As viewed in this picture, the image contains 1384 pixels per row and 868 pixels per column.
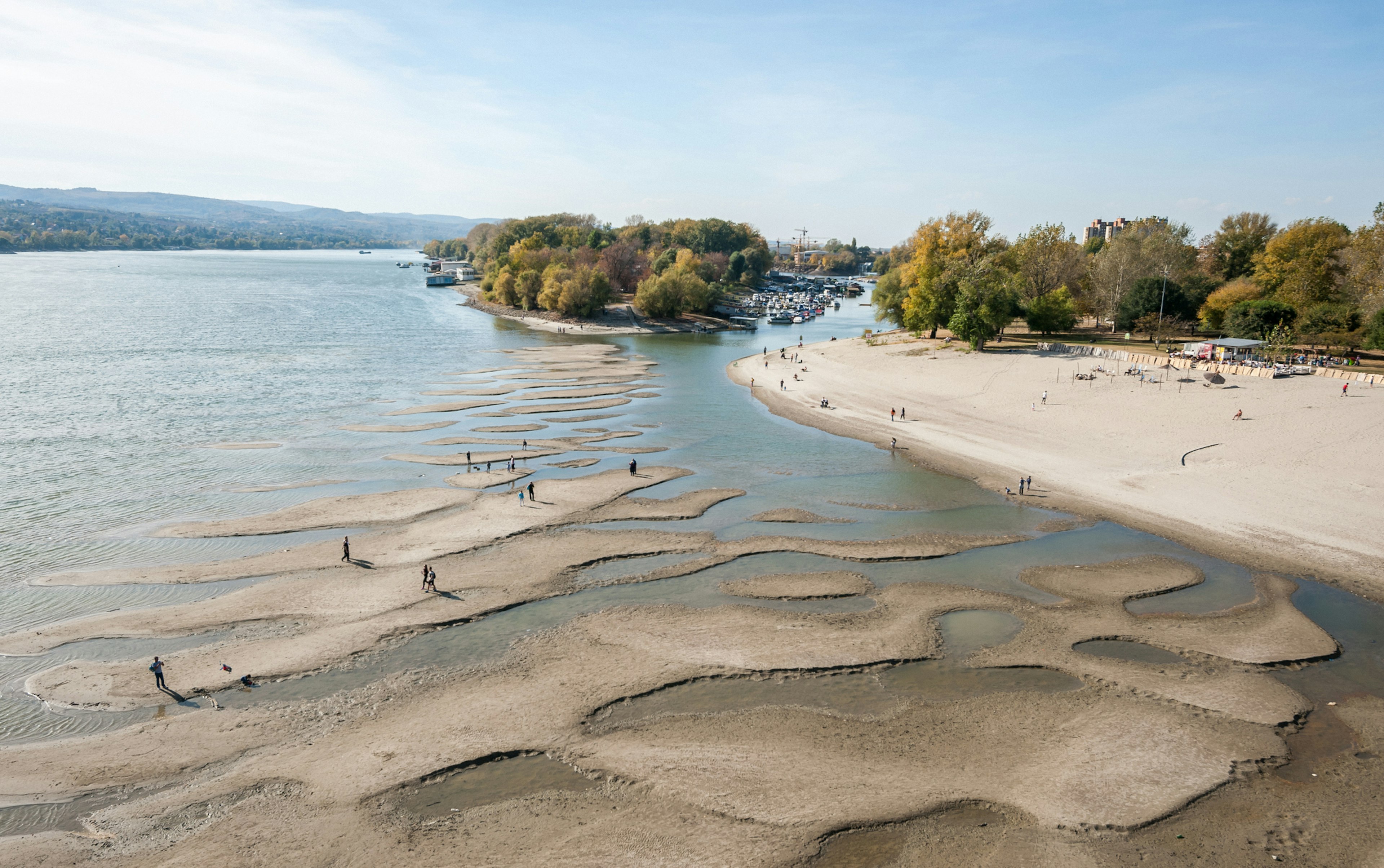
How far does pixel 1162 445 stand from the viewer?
46188 mm

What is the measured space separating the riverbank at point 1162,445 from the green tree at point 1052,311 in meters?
Answer: 15.1

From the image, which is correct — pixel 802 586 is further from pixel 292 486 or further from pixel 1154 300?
pixel 1154 300

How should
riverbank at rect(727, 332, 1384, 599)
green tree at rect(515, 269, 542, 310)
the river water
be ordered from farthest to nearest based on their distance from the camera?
green tree at rect(515, 269, 542, 310) < riverbank at rect(727, 332, 1384, 599) < the river water

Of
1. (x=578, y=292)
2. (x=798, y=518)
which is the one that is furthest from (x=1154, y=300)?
(x=578, y=292)

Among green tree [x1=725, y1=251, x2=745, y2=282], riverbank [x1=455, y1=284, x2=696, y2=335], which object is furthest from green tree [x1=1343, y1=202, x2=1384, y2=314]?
green tree [x1=725, y1=251, x2=745, y2=282]

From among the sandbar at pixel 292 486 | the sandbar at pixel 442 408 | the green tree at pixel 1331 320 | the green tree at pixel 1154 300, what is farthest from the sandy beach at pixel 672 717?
the green tree at pixel 1154 300

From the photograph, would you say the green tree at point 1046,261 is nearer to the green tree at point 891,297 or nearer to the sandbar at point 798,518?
the green tree at point 891,297

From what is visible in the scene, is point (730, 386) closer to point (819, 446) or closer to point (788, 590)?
point (819, 446)

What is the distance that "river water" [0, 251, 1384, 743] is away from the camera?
87.6ft

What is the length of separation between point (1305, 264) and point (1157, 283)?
13.8 m

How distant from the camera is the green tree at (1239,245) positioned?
99938 millimetres

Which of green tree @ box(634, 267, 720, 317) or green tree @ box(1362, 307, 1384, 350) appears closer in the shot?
green tree @ box(1362, 307, 1384, 350)

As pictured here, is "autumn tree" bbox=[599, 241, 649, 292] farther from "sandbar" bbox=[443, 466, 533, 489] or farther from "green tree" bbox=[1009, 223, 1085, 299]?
"sandbar" bbox=[443, 466, 533, 489]

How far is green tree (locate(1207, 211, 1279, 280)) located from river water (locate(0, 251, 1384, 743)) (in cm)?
7139
